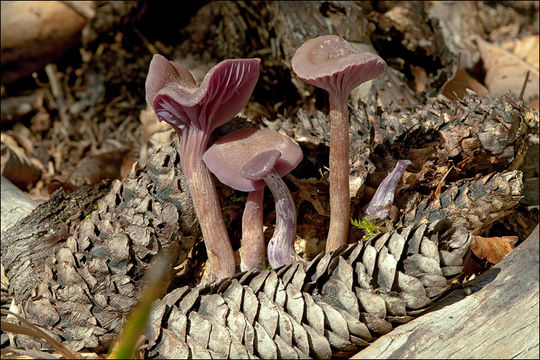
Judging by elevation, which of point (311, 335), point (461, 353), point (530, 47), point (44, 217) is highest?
point (44, 217)

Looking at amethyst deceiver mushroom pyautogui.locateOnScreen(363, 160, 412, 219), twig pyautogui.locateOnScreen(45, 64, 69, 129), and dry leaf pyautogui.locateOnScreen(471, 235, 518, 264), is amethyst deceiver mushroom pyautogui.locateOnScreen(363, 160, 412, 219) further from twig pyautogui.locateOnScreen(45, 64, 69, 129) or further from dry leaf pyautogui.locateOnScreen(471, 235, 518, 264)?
twig pyautogui.locateOnScreen(45, 64, 69, 129)

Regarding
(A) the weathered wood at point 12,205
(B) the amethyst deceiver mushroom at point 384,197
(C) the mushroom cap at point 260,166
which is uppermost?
(C) the mushroom cap at point 260,166

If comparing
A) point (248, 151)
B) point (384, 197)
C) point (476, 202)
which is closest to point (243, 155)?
point (248, 151)

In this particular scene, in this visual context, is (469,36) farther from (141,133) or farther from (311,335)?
(311,335)

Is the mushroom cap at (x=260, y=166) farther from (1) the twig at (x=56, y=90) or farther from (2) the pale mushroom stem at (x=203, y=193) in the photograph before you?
(1) the twig at (x=56, y=90)

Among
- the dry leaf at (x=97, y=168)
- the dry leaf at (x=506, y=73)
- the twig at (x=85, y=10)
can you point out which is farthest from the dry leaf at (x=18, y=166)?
the dry leaf at (x=506, y=73)

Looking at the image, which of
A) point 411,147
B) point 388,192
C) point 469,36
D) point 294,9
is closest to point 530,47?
point 469,36
